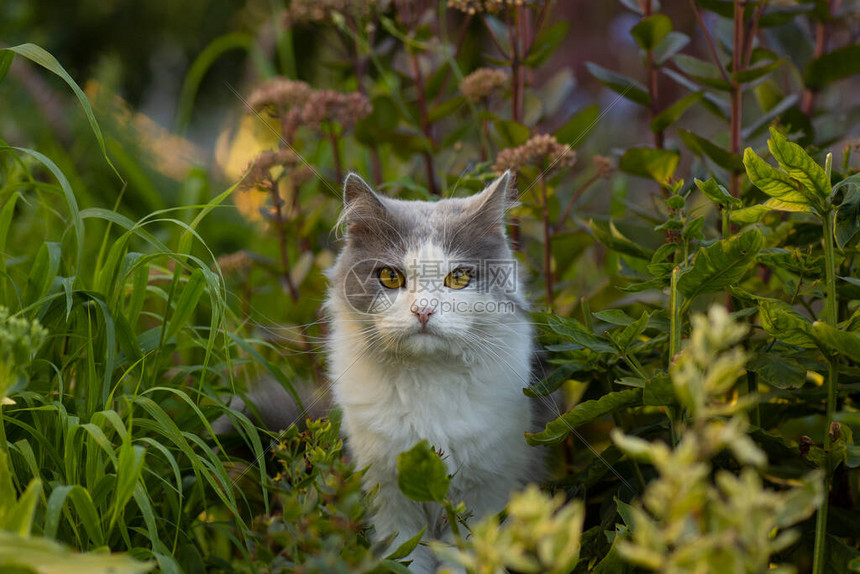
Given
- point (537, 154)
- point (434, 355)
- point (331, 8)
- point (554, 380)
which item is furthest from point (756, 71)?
Answer: point (331, 8)

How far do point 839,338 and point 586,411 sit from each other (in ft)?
1.28

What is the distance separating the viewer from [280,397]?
1.70 metres

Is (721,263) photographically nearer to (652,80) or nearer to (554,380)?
(554,380)

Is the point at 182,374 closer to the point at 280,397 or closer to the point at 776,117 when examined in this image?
the point at 280,397

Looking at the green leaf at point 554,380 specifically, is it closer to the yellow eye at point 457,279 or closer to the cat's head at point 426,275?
the cat's head at point 426,275

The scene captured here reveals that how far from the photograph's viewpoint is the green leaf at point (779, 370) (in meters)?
1.16

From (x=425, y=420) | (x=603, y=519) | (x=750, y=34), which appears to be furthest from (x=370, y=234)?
(x=750, y=34)

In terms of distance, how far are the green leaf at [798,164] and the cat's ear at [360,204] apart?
2.54 feet

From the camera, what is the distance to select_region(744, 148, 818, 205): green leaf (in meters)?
1.12

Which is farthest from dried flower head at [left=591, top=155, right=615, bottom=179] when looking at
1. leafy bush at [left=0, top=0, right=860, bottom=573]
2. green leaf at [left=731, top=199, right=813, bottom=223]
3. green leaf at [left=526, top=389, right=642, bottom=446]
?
green leaf at [left=526, top=389, right=642, bottom=446]

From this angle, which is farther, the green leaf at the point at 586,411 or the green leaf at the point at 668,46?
the green leaf at the point at 668,46

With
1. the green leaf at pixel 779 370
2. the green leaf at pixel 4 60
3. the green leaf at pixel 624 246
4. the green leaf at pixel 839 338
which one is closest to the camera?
the green leaf at pixel 839 338

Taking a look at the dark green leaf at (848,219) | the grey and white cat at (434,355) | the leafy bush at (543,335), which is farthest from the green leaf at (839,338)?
the grey and white cat at (434,355)

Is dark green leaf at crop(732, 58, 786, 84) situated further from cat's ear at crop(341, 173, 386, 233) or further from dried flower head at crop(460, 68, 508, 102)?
cat's ear at crop(341, 173, 386, 233)
